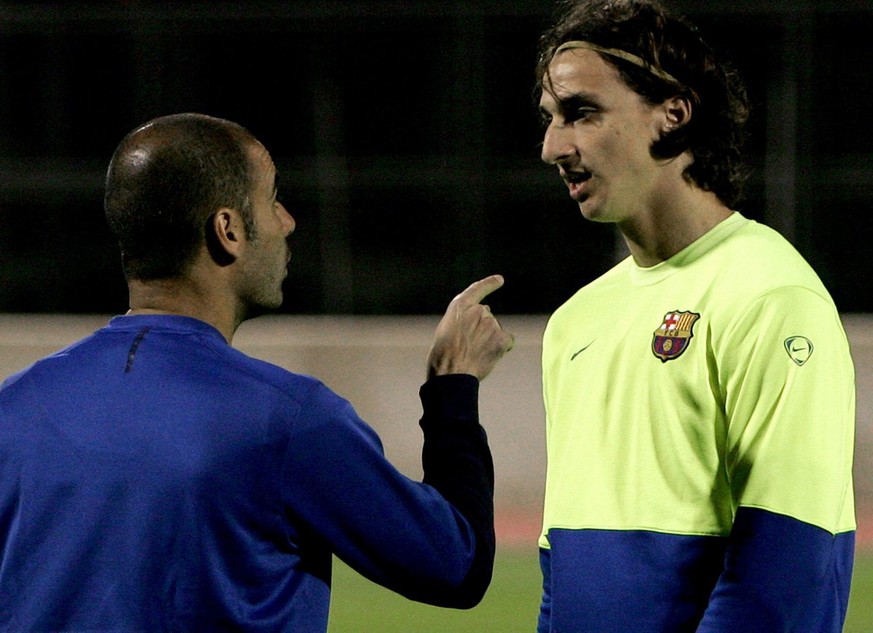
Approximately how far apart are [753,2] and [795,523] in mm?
10994

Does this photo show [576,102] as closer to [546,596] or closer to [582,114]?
[582,114]

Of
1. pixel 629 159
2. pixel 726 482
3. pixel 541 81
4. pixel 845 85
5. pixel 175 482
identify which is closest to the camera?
pixel 175 482

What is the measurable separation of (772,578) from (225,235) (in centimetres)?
117

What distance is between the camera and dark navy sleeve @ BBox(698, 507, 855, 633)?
2557mm

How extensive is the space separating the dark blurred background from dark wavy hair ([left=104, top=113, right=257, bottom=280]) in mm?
10108

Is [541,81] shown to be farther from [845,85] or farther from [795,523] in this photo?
[845,85]

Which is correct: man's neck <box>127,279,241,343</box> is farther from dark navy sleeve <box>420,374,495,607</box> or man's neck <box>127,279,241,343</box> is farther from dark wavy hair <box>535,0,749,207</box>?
dark wavy hair <box>535,0,749,207</box>

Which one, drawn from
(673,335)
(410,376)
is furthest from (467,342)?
(410,376)

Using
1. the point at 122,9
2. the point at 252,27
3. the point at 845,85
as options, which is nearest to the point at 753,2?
the point at 845,85

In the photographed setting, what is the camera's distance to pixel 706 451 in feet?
9.14

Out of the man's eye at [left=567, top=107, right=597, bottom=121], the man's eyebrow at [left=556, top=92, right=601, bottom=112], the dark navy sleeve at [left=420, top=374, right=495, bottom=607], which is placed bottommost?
the dark navy sleeve at [left=420, top=374, right=495, bottom=607]

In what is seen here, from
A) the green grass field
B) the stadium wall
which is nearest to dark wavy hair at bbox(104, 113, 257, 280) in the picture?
the green grass field

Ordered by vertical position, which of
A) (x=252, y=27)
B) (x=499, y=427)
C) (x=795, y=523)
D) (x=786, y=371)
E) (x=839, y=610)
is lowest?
(x=499, y=427)

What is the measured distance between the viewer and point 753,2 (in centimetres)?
1289
